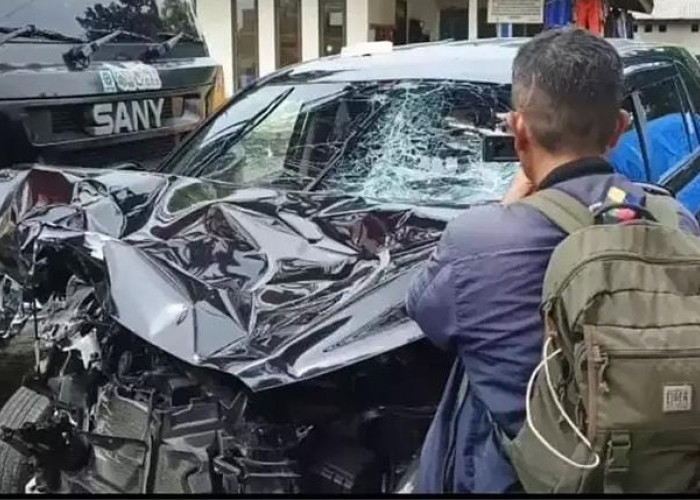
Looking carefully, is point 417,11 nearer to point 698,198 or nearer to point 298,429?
point 698,198

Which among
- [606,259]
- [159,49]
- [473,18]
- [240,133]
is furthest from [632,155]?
[473,18]

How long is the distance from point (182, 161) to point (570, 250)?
279 centimetres

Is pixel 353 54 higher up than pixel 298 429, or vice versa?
pixel 353 54

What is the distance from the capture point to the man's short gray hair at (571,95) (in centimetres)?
163

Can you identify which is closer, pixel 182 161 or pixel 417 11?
pixel 182 161

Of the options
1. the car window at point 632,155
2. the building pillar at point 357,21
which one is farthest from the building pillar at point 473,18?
the car window at point 632,155

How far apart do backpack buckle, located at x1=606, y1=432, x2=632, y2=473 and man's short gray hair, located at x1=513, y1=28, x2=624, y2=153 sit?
1.68ft

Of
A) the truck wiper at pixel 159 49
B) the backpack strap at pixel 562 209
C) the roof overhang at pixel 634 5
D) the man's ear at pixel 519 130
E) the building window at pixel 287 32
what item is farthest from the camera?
the building window at pixel 287 32

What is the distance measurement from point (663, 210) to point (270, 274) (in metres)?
1.15

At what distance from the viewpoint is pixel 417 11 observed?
16.4 metres

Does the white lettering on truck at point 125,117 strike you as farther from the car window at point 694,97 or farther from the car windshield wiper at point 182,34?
the car window at point 694,97

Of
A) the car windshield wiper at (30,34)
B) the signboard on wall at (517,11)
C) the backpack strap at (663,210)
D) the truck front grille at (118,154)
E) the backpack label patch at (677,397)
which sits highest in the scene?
the signboard on wall at (517,11)

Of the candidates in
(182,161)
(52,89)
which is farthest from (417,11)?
(182,161)

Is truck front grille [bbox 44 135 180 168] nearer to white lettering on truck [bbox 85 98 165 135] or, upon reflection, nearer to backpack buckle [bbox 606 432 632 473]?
white lettering on truck [bbox 85 98 165 135]
